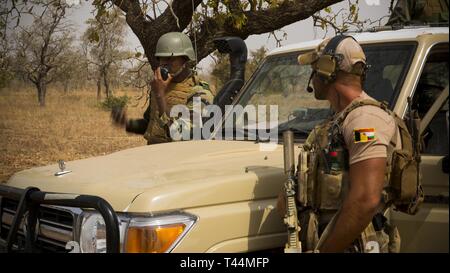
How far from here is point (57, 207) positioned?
2934 mm

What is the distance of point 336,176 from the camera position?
258 cm

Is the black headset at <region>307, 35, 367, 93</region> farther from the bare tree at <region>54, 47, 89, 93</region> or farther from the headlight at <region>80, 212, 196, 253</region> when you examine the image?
the bare tree at <region>54, 47, 89, 93</region>

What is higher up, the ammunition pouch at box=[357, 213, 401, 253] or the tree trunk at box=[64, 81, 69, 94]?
the tree trunk at box=[64, 81, 69, 94]

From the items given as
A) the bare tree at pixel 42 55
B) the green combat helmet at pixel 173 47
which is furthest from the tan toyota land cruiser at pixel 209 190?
the bare tree at pixel 42 55

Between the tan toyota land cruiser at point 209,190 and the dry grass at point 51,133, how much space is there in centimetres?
577

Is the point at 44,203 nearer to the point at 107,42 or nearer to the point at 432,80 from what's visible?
the point at 432,80

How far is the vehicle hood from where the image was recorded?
2.68 meters

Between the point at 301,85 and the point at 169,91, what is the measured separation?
1.31m

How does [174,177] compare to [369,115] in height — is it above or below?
below

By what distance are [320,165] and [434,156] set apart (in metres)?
0.68

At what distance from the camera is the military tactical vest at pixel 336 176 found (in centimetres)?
255

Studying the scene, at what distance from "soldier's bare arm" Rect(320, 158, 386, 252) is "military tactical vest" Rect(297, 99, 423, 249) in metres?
0.11

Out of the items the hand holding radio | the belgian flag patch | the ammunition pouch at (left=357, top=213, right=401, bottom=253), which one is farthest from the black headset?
the hand holding radio

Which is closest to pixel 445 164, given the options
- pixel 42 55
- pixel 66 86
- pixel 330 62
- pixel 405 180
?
pixel 405 180
